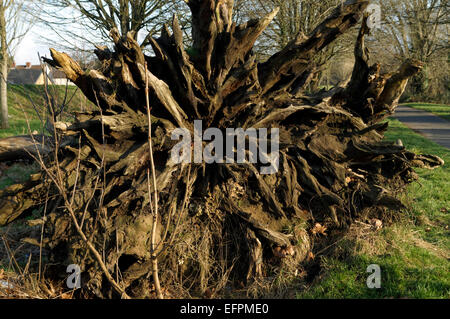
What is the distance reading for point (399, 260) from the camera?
4.08 metres

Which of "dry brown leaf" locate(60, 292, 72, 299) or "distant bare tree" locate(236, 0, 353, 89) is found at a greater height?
"distant bare tree" locate(236, 0, 353, 89)

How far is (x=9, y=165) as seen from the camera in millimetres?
8586

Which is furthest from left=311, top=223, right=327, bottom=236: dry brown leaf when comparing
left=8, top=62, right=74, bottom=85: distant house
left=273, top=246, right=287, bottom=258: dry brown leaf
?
left=8, top=62, right=74, bottom=85: distant house

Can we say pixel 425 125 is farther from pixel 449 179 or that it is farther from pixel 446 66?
pixel 446 66

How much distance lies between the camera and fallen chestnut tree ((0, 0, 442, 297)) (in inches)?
166

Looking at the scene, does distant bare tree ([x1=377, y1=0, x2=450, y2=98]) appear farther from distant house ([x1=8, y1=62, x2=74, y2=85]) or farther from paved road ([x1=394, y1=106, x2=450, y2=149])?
distant house ([x1=8, y1=62, x2=74, y2=85])

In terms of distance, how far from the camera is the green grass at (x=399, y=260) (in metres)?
3.65

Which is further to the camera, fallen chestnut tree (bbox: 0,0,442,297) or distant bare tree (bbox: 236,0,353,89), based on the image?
distant bare tree (bbox: 236,0,353,89)

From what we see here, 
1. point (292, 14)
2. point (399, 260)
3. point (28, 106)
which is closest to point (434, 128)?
point (292, 14)

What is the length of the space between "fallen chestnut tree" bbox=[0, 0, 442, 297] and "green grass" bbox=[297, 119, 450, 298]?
16.4 inches

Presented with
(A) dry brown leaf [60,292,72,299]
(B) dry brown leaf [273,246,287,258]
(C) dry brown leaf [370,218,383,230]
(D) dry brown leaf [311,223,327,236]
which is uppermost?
(C) dry brown leaf [370,218,383,230]

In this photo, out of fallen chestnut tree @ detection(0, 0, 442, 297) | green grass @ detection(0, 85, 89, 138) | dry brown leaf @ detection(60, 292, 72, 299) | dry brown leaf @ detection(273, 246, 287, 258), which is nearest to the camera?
green grass @ detection(0, 85, 89, 138)

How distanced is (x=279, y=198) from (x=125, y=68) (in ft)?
8.76
